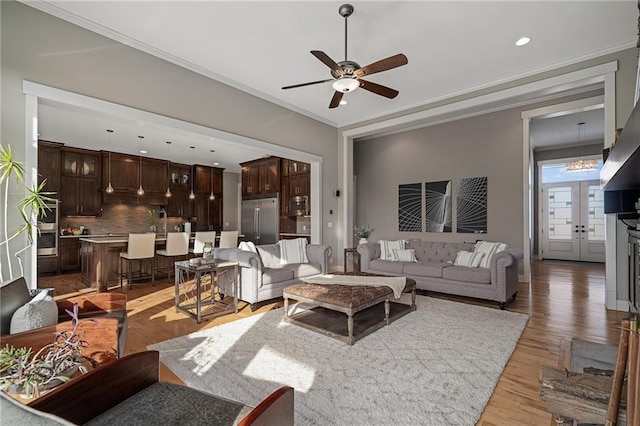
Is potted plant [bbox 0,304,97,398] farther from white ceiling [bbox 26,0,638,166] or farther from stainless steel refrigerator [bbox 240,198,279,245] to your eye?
stainless steel refrigerator [bbox 240,198,279,245]

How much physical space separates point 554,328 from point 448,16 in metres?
3.59

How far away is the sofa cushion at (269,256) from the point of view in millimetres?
4738

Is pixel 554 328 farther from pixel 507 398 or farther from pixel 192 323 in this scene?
pixel 192 323

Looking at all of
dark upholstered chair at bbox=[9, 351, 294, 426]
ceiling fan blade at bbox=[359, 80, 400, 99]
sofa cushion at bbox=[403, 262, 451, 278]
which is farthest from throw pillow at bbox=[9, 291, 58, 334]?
sofa cushion at bbox=[403, 262, 451, 278]

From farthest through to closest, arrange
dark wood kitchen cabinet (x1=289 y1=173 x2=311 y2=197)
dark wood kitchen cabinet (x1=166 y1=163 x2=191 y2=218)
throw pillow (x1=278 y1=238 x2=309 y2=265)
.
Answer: dark wood kitchen cabinet (x1=166 y1=163 x2=191 y2=218) → dark wood kitchen cabinet (x1=289 y1=173 x2=311 y2=197) → throw pillow (x1=278 y1=238 x2=309 y2=265)

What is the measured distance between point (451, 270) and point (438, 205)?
102 inches

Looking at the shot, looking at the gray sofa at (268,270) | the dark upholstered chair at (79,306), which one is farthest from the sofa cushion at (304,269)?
the dark upholstered chair at (79,306)

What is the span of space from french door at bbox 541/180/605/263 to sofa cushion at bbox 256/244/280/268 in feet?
28.2

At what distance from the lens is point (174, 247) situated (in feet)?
20.0

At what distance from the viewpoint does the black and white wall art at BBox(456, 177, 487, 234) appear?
20.2ft

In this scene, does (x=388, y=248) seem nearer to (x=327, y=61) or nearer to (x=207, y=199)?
(x=327, y=61)

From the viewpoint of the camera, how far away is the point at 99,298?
2.58 metres

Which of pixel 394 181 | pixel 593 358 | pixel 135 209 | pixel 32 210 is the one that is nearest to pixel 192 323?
pixel 32 210

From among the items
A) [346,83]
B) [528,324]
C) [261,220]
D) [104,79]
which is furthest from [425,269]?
[261,220]
